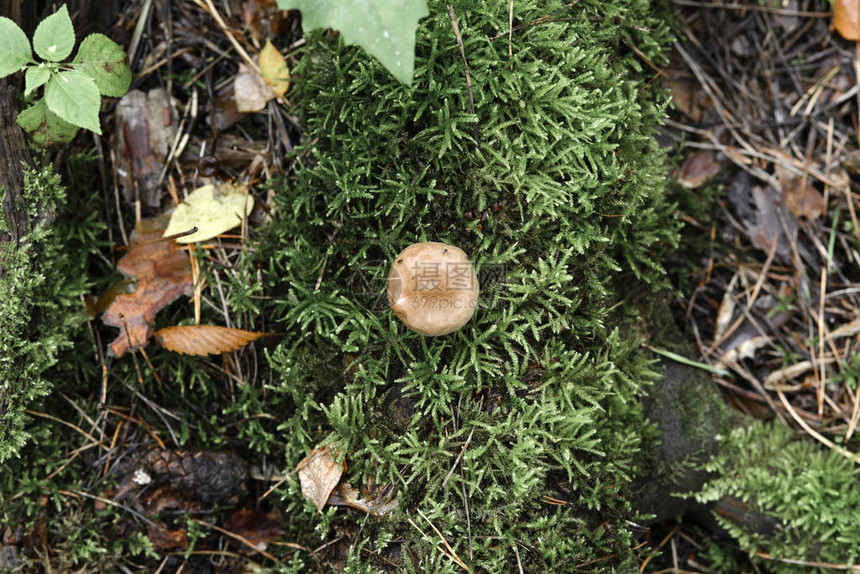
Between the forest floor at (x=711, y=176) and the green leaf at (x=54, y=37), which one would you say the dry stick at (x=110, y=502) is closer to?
the forest floor at (x=711, y=176)

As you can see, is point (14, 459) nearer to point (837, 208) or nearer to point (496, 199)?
point (496, 199)

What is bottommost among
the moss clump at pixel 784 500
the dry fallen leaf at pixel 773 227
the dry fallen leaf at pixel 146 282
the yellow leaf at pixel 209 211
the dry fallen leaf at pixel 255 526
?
the moss clump at pixel 784 500

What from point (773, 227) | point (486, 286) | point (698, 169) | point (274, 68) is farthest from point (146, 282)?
point (773, 227)

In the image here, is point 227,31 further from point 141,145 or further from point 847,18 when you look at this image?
point 847,18

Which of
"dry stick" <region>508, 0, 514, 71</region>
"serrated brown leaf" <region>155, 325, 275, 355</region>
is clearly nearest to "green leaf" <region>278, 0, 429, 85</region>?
"dry stick" <region>508, 0, 514, 71</region>

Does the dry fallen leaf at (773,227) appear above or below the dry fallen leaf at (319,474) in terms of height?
below

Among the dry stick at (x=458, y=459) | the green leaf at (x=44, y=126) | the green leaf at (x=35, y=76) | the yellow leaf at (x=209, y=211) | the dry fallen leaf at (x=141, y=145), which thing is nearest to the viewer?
the green leaf at (x=35, y=76)

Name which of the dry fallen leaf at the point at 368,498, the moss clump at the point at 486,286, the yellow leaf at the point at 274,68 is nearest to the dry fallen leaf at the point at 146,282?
the moss clump at the point at 486,286

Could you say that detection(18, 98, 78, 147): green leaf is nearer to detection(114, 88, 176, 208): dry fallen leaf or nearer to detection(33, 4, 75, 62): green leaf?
detection(33, 4, 75, 62): green leaf
